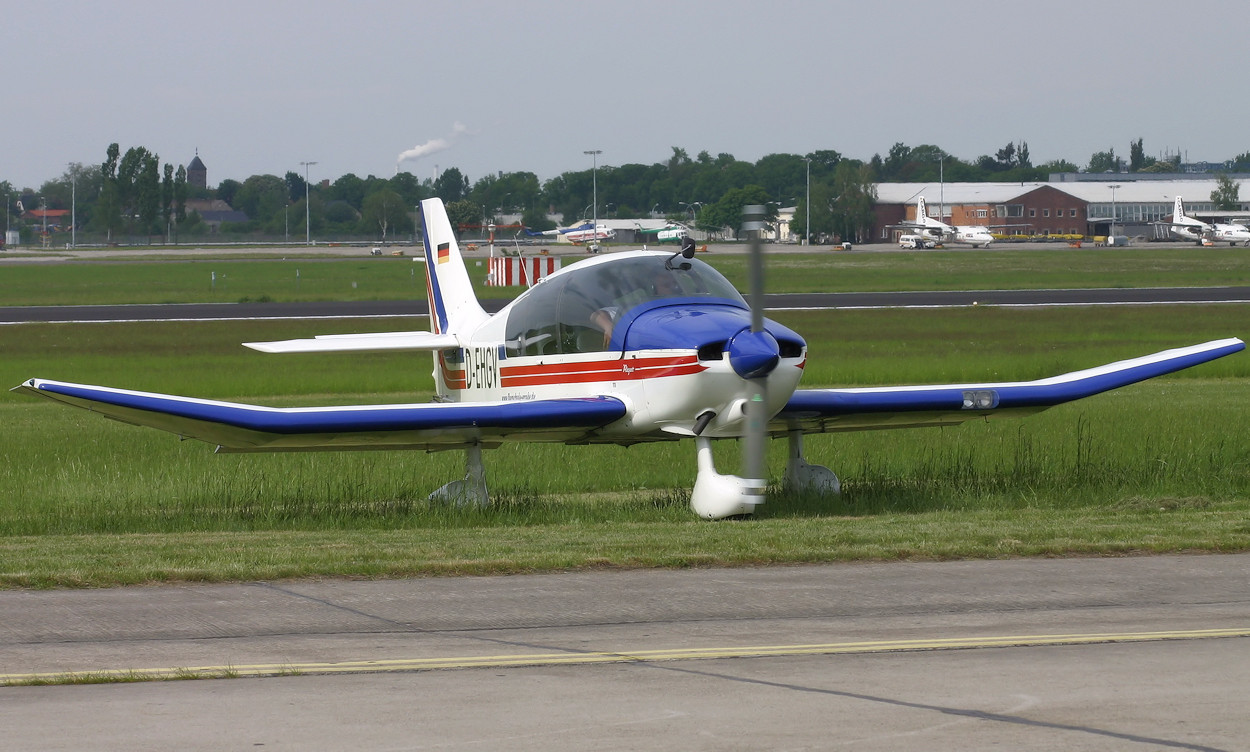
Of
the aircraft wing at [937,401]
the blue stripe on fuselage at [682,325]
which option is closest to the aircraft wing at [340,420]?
the blue stripe on fuselage at [682,325]

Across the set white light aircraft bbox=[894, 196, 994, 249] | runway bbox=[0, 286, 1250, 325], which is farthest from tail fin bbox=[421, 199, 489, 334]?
white light aircraft bbox=[894, 196, 994, 249]

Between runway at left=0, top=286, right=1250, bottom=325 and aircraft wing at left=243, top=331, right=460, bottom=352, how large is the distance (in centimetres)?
3064

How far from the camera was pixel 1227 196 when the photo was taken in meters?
170

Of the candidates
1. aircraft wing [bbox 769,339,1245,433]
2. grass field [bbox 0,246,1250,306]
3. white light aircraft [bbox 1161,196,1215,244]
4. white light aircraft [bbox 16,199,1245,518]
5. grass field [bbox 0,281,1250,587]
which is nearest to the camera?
grass field [bbox 0,281,1250,587]

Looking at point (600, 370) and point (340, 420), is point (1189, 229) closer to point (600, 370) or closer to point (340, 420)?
point (600, 370)

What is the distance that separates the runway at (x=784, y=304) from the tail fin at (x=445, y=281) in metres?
28.6

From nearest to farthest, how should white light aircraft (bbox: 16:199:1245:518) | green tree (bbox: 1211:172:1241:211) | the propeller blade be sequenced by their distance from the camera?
1. the propeller blade
2. white light aircraft (bbox: 16:199:1245:518)
3. green tree (bbox: 1211:172:1241:211)

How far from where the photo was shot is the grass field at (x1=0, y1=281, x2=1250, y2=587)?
10594 millimetres

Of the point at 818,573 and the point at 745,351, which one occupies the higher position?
the point at 745,351

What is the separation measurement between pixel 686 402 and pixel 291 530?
12.6 feet

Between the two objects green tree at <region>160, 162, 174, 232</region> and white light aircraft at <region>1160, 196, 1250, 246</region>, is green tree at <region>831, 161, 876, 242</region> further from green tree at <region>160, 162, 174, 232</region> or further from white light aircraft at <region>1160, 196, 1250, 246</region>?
green tree at <region>160, 162, 174, 232</region>

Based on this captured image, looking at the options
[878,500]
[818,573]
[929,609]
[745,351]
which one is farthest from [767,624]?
[878,500]

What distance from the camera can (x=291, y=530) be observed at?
1298 centimetres

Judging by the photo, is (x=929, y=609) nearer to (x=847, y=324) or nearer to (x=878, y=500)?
(x=878, y=500)
